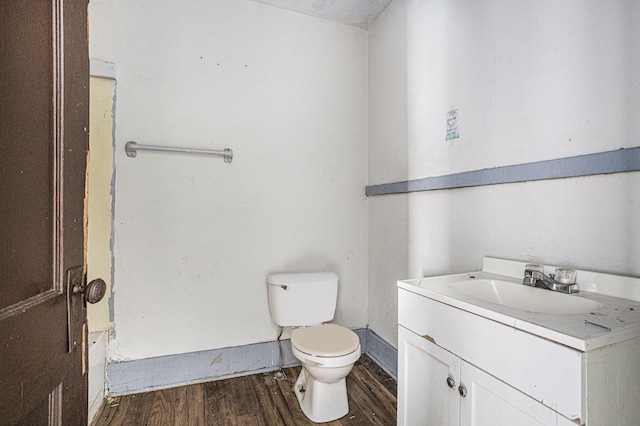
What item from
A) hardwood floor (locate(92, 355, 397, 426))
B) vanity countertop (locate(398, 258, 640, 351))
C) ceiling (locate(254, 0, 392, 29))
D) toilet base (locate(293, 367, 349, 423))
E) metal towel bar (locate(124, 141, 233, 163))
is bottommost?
hardwood floor (locate(92, 355, 397, 426))

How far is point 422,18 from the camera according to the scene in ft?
5.65

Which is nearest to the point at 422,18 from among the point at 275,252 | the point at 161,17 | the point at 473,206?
the point at 473,206

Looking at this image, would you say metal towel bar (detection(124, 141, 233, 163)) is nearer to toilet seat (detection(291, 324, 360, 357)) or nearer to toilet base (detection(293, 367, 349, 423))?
toilet seat (detection(291, 324, 360, 357))

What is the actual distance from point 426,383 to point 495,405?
0.26 m

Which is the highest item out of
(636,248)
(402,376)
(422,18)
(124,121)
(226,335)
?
(422,18)

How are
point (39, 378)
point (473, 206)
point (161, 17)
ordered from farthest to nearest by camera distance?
point (161, 17) < point (473, 206) < point (39, 378)

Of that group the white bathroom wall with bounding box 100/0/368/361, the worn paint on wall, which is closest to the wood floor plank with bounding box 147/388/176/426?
the white bathroom wall with bounding box 100/0/368/361

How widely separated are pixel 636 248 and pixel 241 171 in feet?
5.84

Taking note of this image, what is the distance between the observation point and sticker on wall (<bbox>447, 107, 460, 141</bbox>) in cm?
148

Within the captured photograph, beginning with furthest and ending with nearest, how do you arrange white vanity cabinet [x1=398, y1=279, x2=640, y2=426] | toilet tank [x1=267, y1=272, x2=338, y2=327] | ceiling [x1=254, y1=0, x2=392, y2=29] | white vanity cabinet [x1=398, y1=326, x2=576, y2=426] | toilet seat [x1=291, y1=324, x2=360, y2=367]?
ceiling [x1=254, y1=0, x2=392, y2=29] → toilet tank [x1=267, y1=272, x2=338, y2=327] → toilet seat [x1=291, y1=324, x2=360, y2=367] → white vanity cabinet [x1=398, y1=326, x2=576, y2=426] → white vanity cabinet [x1=398, y1=279, x2=640, y2=426]

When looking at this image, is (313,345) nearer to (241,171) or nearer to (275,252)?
(275,252)

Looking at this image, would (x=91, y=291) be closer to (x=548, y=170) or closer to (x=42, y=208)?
(x=42, y=208)

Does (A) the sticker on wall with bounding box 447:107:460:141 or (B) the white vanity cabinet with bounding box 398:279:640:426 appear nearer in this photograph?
(B) the white vanity cabinet with bounding box 398:279:640:426

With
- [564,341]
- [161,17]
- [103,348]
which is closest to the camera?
[564,341]
